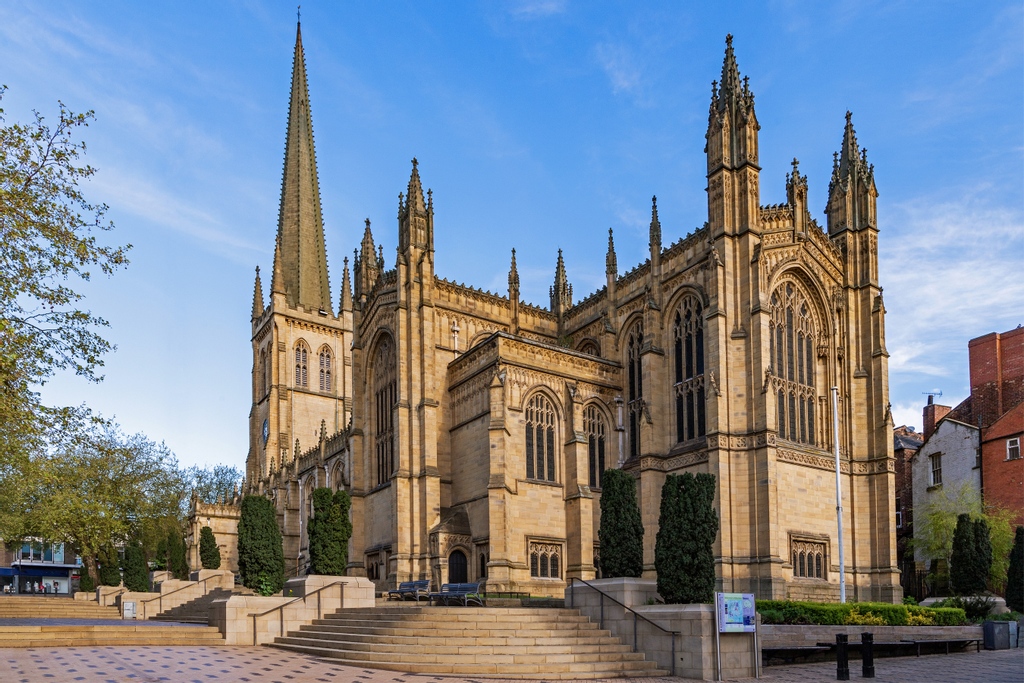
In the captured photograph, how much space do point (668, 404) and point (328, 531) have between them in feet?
54.4

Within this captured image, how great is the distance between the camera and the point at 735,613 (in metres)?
19.2

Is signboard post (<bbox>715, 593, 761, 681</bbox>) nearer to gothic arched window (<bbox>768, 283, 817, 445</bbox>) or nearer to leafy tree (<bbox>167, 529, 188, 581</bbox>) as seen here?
gothic arched window (<bbox>768, 283, 817, 445</bbox>)

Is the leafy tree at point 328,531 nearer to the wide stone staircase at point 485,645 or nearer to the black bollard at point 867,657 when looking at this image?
the wide stone staircase at point 485,645

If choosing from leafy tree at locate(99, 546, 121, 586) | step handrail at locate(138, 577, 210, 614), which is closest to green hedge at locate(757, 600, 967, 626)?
step handrail at locate(138, 577, 210, 614)

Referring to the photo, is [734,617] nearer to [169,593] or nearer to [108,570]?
[169,593]

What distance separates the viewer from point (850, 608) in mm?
28219

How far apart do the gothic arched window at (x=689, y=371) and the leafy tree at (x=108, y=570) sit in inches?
1131

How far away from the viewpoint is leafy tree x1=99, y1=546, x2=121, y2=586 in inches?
1745

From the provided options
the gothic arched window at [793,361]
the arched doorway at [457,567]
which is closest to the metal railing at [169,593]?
the arched doorway at [457,567]

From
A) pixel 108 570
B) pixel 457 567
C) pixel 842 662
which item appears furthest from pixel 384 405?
pixel 842 662

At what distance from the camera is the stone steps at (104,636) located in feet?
75.4

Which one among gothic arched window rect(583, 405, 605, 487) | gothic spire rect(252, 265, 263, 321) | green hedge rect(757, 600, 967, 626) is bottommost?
green hedge rect(757, 600, 967, 626)

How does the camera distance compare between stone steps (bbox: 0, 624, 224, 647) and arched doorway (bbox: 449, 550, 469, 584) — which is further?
arched doorway (bbox: 449, 550, 469, 584)

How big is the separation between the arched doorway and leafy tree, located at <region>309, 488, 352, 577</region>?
10.6 m
